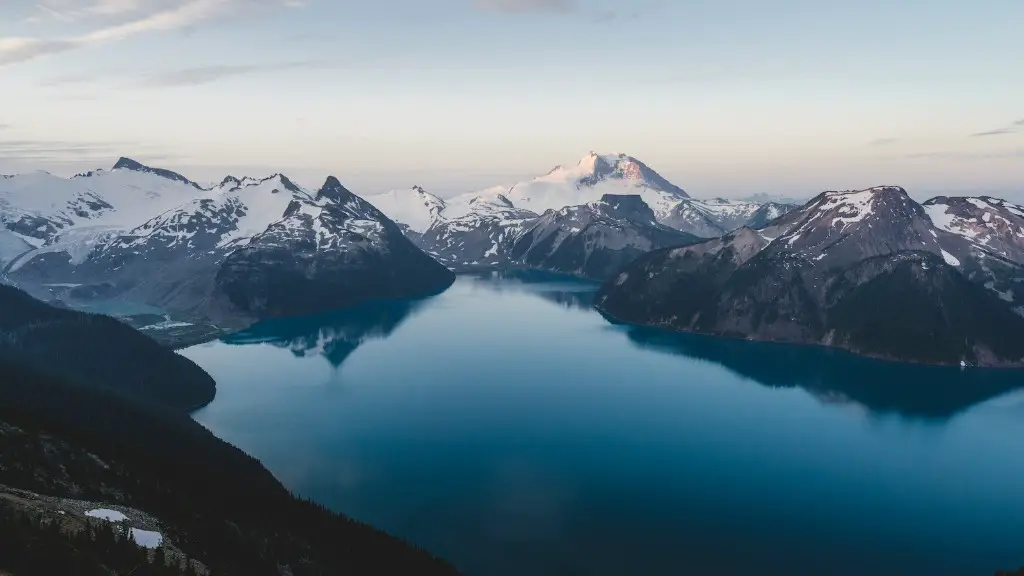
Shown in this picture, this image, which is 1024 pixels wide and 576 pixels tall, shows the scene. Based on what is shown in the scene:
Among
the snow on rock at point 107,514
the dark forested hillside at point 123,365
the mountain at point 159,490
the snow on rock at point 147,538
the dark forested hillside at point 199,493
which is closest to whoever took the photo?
the snow on rock at point 147,538

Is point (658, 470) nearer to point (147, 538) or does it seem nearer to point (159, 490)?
point (159, 490)

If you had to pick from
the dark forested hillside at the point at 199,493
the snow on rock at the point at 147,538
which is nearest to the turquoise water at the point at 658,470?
the dark forested hillside at the point at 199,493

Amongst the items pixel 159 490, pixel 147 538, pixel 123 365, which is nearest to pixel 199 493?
pixel 159 490

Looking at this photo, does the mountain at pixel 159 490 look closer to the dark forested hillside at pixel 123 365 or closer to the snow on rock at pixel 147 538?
the snow on rock at pixel 147 538

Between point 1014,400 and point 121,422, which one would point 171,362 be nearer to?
point 121,422

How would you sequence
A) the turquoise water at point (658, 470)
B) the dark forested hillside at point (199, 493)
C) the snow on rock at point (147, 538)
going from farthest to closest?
the turquoise water at point (658, 470), the dark forested hillside at point (199, 493), the snow on rock at point (147, 538)

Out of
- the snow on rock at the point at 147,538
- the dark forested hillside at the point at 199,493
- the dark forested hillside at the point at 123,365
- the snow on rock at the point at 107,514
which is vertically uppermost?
the snow on rock at the point at 107,514

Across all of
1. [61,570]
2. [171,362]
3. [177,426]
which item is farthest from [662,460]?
[171,362]
